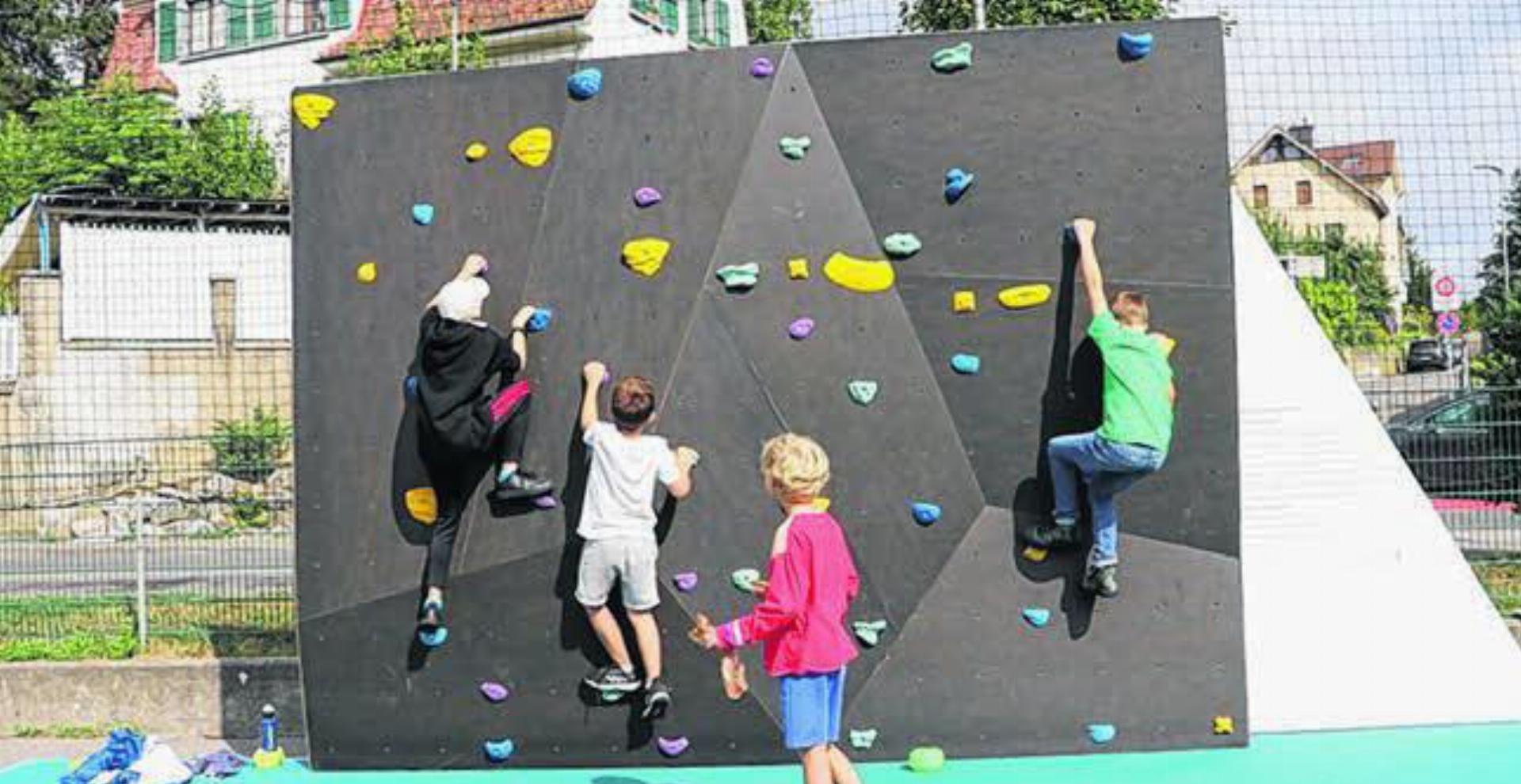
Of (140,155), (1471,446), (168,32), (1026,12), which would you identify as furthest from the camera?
(168,32)

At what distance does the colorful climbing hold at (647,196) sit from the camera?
21.1 feet

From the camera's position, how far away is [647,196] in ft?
21.1

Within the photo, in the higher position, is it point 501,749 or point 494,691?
point 494,691

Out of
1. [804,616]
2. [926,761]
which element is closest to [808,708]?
[804,616]

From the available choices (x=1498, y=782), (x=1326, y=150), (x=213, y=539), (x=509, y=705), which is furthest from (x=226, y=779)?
(x=1326, y=150)

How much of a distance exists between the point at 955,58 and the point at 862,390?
1363 millimetres

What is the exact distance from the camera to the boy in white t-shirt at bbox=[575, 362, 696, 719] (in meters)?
6.16

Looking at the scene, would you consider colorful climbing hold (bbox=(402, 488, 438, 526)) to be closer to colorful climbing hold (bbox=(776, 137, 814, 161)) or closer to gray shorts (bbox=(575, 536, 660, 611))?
gray shorts (bbox=(575, 536, 660, 611))

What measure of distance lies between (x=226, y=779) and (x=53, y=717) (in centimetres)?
197

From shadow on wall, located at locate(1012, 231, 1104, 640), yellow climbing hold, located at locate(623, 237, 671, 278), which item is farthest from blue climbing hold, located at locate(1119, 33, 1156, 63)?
yellow climbing hold, located at locate(623, 237, 671, 278)

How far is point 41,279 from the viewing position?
54.0 ft

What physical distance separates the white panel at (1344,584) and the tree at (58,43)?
3731cm

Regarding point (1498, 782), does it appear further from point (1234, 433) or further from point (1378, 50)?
point (1378, 50)

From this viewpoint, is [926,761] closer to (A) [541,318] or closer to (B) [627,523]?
(B) [627,523]
